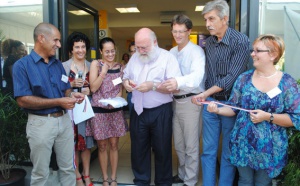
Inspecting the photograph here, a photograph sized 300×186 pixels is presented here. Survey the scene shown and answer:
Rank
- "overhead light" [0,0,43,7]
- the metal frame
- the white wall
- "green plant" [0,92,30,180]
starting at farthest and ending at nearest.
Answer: the white wall → "overhead light" [0,0,43,7] → the metal frame → "green plant" [0,92,30,180]

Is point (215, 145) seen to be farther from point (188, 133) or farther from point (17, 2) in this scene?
point (17, 2)

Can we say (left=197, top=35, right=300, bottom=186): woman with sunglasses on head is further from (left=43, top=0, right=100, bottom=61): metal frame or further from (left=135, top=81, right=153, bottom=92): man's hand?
(left=43, top=0, right=100, bottom=61): metal frame

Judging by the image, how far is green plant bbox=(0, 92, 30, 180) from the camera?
251cm

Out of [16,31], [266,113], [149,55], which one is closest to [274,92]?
[266,113]

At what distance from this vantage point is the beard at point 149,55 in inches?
100.0

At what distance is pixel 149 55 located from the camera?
2547 millimetres

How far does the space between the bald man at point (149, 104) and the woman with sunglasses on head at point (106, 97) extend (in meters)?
0.15

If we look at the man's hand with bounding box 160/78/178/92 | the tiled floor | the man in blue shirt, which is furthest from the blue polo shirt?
the tiled floor

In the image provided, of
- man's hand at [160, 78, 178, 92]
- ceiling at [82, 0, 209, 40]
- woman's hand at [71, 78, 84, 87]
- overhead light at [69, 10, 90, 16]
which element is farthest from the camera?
ceiling at [82, 0, 209, 40]

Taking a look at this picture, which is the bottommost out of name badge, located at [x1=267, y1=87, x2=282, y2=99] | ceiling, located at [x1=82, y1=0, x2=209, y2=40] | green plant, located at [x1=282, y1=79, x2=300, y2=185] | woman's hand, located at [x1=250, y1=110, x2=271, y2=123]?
green plant, located at [x1=282, y1=79, x2=300, y2=185]

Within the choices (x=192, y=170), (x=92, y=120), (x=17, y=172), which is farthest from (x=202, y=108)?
(x=17, y=172)

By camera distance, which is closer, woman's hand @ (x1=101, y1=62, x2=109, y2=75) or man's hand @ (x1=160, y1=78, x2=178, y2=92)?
man's hand @ (x1=160, y1=78, x2=178, y2=92)

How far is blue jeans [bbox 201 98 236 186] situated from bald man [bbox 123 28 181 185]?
1.38ft

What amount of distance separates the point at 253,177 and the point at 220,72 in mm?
938
